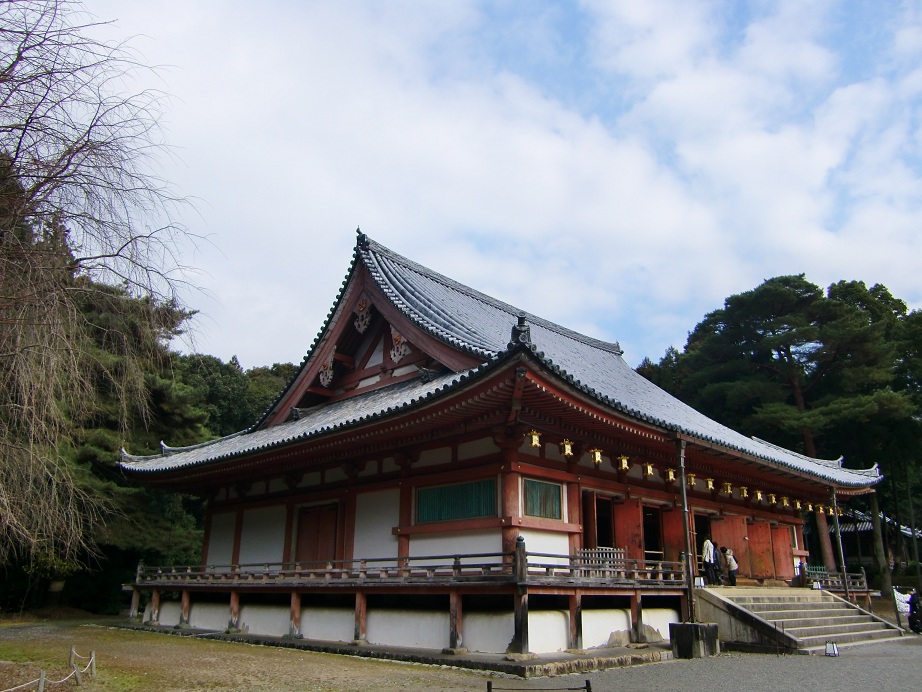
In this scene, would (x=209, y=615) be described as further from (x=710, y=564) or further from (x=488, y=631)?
(x=710, y=564)

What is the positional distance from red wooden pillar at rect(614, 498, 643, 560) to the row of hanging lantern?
0.76 metres

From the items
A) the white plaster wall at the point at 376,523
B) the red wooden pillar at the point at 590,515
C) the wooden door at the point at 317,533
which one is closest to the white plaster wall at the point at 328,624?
the white plaster wall at the point at 376,523

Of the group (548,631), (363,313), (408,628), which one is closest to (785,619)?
A: (548,631)

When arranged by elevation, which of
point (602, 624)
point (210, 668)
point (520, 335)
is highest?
point (520, 335)

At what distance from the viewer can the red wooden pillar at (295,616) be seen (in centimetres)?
1523

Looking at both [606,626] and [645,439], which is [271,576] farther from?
[645,439]

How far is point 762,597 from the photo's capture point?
1591 cm

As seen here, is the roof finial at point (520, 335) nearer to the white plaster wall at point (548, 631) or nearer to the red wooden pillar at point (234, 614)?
the white plaster wall at point (548, 631)

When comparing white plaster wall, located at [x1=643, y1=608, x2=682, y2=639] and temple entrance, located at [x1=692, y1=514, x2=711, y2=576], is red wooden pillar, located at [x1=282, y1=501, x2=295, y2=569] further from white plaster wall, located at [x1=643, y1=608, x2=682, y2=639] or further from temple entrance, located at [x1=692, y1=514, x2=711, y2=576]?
temple entrance, located at [x1=692, y1=514, x2=711, y2=576]

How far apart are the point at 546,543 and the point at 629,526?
10.4ft

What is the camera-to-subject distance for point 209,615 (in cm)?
1833

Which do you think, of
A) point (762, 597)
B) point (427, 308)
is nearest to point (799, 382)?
point (762, 597)

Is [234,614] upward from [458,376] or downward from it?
downward

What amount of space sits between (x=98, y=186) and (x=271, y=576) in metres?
12.3
